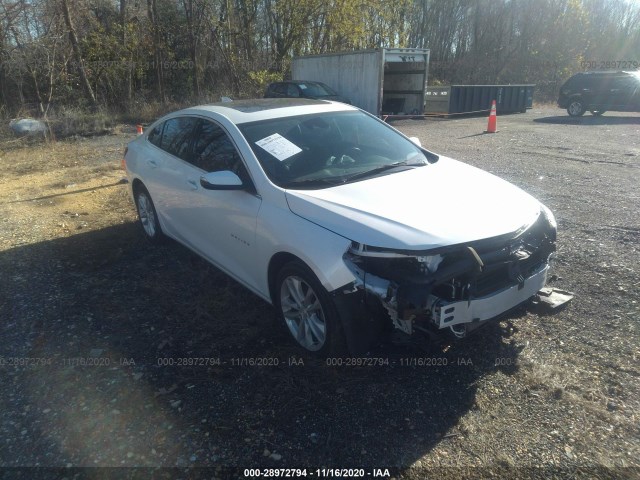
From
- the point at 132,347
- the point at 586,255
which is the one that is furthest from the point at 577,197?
the point at 132,347

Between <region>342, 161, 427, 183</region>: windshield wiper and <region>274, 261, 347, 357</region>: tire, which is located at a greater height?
<region>342, 161, 427, 183</region>: windshield wiper

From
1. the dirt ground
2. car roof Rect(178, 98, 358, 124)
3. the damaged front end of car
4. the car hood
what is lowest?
the dirt ground

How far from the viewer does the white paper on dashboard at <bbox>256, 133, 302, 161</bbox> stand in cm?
373

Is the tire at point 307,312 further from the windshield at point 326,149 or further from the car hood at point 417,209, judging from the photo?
the windshield at point 326,149

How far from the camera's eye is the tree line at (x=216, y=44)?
701 inches

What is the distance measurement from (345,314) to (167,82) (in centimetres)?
2279

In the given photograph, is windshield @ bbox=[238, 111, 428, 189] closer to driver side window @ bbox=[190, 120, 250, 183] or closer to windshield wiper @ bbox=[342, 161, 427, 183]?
windshield wiper @ bbox=[342, 161, 427, 183]

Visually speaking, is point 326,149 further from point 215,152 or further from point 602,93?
point 602,93

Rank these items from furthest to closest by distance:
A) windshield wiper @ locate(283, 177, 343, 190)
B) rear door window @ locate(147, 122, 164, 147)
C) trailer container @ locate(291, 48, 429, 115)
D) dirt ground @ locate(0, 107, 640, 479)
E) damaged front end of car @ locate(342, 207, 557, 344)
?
trailer container @ locate(291, 48, 429, 115), rear door window @ locate(147, 122, 164, 147), windshield wiper @ locate(283, 177, 343, 190), damaged front end of car @ locate(342, 207, 557, 344), dirt ground @ locate(0, 107, 640, 479)

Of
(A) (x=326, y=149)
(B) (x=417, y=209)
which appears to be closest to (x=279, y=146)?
(A) (x=326, y=149)

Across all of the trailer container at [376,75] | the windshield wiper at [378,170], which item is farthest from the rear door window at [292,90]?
the windshield wiper at [378,170]

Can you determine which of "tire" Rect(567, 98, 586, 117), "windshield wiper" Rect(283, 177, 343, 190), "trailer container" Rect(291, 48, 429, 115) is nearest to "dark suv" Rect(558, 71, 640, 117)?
"tire" Rect(567, 98, 586, 117)

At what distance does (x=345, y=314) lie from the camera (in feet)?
9.53

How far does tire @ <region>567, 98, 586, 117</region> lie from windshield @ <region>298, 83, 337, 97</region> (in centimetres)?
919
